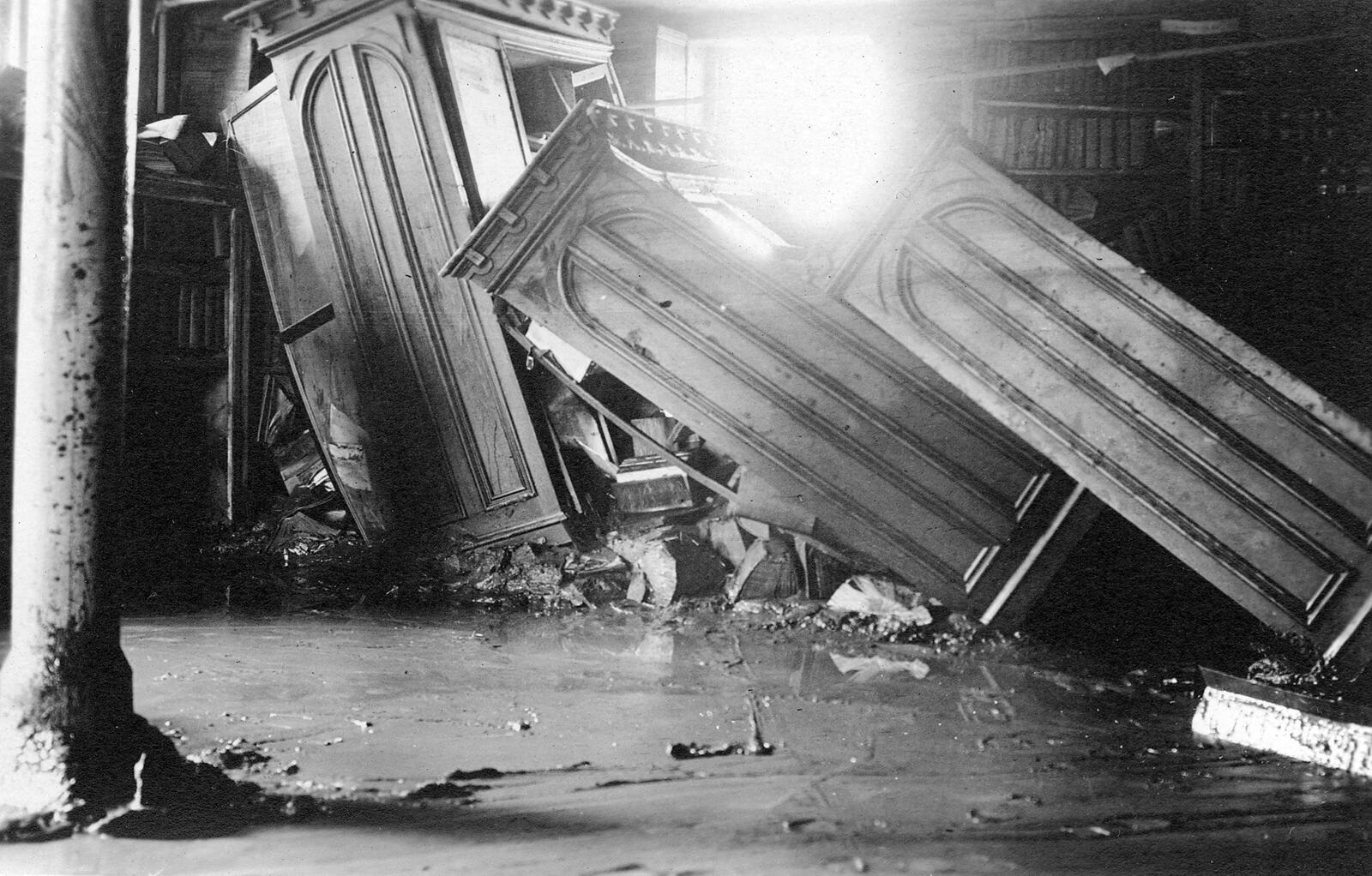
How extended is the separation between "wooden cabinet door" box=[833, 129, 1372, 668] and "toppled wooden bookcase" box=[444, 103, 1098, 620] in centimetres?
31

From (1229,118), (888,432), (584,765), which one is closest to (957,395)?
(888,432)

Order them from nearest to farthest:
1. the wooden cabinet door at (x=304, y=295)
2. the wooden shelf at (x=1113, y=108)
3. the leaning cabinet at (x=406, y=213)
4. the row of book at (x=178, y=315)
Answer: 1. the leaning cabinet at (x=406, y=213)
2. the wooden cabinet door at (x=304, y=295)
3. the wooden shelf at (x=1113, y=108)
4. the row of book at (x=178, y=315)

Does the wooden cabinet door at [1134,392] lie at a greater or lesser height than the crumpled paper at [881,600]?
greater

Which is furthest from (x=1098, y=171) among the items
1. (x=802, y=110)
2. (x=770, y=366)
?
(x=770, y=366)

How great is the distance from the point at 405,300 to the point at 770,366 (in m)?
1.66

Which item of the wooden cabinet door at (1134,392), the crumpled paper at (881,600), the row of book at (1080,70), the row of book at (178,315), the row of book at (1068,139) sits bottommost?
the crumpled paper at (881,600)

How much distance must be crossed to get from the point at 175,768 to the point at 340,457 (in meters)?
2.16

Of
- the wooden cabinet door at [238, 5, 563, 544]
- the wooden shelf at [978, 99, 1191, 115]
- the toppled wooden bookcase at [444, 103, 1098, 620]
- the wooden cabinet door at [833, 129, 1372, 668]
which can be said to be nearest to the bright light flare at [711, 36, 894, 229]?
the toppled wooden bookcase at [444, 103, 1098, 620]

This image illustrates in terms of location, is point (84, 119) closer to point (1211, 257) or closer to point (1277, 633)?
point (1277, 633)

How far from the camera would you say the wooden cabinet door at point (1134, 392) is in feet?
7.91

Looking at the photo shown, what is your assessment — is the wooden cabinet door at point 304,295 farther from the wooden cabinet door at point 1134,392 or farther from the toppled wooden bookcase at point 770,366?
the wooden cabinet door at point 1134,392

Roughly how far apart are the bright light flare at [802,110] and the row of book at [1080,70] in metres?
0.84

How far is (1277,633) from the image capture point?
2.67 m

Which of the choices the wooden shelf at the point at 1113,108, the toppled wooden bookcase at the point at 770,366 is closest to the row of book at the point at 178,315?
the toppled wooden bookcase at the point at 770,366
